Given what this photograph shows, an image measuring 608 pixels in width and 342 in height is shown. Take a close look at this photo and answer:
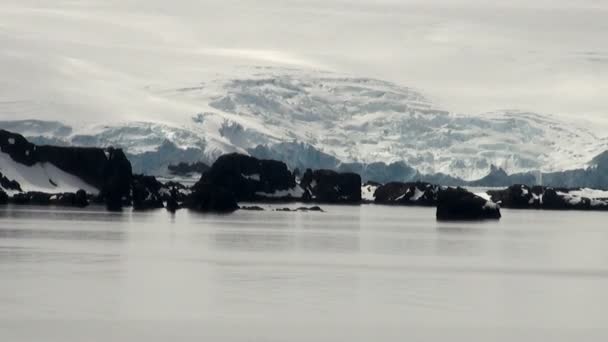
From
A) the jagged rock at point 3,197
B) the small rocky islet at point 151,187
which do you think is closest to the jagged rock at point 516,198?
the small rocky islet at point 151,187

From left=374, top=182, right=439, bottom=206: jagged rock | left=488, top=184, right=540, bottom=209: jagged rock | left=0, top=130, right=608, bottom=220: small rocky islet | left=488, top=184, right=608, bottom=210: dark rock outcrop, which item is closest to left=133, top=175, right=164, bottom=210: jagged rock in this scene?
left=0, top=130, right=608, bottom=220: small rocky islet

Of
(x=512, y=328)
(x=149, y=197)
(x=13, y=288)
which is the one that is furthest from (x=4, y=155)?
(x=512, y=328)

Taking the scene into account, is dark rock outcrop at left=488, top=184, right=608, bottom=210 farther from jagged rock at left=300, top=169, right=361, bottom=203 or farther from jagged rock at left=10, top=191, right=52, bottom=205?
jagged rock at left=10, top=191, right=52, bottom=205

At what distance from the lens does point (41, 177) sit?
375 ft

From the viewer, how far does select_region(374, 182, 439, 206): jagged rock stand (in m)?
165

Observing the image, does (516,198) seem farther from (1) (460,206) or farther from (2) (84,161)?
(1) (460,206)

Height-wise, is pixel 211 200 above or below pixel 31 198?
below

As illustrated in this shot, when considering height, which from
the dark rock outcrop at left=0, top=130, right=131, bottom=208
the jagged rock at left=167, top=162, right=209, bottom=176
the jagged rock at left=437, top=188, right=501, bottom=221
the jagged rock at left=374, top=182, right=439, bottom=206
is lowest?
the jagged rock at left=437, top=188, right=501, bottom=221

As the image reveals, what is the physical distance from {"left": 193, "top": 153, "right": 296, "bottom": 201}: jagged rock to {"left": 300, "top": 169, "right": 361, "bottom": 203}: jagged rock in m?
5.95

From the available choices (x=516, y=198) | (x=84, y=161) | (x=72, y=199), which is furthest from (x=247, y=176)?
(x=516, y=198)

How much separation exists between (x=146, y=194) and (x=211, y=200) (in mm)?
6345

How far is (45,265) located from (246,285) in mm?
7512

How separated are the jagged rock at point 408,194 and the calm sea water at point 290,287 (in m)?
94.1

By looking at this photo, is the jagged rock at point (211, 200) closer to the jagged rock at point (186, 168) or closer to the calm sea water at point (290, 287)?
the calm sea water at point (290, 287)
